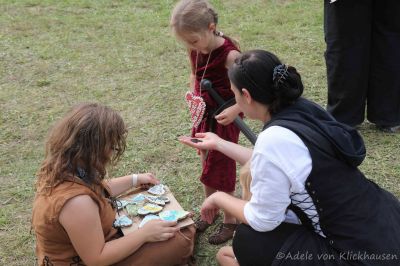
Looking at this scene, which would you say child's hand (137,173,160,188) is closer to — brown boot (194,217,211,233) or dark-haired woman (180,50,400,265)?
brown boot (194,217,211,233)

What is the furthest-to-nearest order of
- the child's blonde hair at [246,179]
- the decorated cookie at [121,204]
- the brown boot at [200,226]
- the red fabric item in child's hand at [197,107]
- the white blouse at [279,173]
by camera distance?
the brown boot at [200,226]
the red fabric item in child's hand at [197,107]
the decorated cookie at [121,204]
the child's blonde hair at [246,179]
the white blouse at [279,173]

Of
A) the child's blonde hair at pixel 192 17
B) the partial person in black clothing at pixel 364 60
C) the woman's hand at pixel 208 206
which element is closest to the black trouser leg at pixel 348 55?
the partial person in black clothing at pixel 364 60

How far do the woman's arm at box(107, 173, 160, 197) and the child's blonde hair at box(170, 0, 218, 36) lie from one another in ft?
2.31

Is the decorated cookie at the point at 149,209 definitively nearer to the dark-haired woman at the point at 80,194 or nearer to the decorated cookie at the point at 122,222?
the decorated cookie at the point at 122,222

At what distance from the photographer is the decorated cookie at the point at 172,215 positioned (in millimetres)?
2205

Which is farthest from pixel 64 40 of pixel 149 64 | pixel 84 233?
pixel 84 233

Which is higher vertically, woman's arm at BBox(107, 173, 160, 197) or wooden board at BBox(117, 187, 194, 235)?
woman's arm at BBox(107, 173, 160, 197)

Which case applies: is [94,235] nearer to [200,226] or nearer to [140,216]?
[140,216]

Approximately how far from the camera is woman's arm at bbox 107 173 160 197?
234 cm

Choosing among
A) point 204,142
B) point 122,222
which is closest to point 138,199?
point 122,222

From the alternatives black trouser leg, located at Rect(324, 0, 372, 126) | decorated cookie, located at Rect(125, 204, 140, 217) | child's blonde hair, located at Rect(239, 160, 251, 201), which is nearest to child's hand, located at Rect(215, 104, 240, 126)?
child's blonde hair, located at Rect(239, 160, 251, 201)

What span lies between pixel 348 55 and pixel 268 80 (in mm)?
1731

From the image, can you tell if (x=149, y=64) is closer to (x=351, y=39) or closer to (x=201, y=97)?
(x=351, y=39)

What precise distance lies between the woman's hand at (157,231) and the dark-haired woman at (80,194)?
3cm
